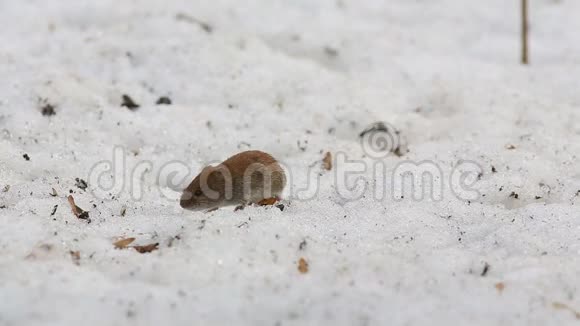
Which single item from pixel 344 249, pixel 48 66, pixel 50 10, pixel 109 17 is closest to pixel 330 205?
pixel 344 249

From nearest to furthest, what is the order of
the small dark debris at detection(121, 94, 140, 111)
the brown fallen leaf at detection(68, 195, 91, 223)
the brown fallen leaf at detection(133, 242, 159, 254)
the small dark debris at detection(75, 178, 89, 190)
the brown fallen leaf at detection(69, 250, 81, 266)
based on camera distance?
the brown fallen leaf at detection(69, 250, 81, 266) → the brown fallen leaf at detection(133, 242, 159, 254) → the brown fallen leaf at detection(68, 195, 91, 223) → the small dark debris at detection(75, 178, 89, 190) → the small dark debris at detection(121, 94, 140, 111)

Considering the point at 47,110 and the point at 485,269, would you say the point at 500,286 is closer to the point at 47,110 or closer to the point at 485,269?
the point at 485,269

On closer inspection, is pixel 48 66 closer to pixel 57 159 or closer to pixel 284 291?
pixel 57 159

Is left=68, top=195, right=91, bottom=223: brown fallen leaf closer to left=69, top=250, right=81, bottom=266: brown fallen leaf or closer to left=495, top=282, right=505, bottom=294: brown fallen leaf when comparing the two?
left=69, top=250, right=81, bottom=266: brown fallen leaf

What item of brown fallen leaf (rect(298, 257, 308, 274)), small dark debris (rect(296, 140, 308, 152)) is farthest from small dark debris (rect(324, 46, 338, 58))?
brown fallen leaf (rect(298, 257, 308, 274))

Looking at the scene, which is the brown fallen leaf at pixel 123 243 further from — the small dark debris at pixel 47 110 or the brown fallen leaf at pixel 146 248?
the small dark debris at pixel 47 110

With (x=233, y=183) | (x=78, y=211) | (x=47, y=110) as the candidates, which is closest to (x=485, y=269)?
(x=233, y=183)
